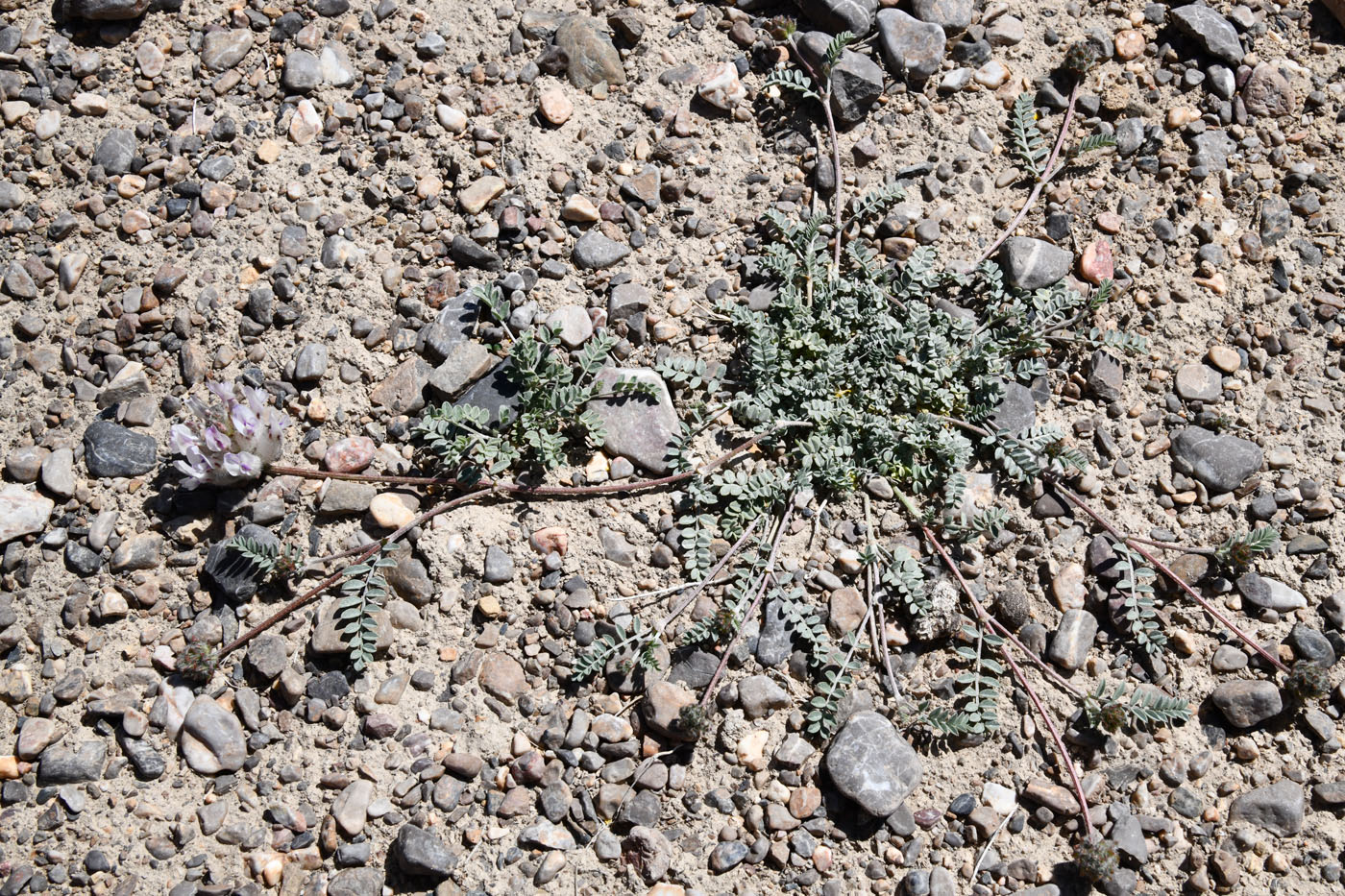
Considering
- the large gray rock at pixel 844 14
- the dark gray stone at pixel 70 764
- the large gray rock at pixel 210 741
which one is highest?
the large gray rock at pixel 844 14

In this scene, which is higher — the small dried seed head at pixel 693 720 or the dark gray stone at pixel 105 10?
the dark gray stone at pixel 105 10

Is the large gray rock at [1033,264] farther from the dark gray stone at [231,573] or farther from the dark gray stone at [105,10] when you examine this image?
the dark gray stone at [105,10]

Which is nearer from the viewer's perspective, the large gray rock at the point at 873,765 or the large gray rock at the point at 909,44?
the large gray rock at the point at 873,765

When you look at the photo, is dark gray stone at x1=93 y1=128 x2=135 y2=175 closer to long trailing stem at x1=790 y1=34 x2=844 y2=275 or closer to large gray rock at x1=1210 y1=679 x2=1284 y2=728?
long trailing stem at x1=790 y1=34 x2=844 y2=275

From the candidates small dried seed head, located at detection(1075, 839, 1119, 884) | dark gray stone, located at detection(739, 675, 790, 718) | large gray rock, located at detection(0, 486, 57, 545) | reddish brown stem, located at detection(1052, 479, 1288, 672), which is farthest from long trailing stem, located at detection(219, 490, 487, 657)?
small dried seed head, located at detection(1075, 839, 1119, 884)

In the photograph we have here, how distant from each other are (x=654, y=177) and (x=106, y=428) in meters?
2.25

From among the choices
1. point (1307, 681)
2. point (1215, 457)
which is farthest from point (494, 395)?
point (1307, 681)

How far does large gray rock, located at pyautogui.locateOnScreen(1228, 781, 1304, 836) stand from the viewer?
10.4 ft

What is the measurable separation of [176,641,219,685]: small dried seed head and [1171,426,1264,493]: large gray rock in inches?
135

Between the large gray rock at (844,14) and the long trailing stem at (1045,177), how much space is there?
2.92ft

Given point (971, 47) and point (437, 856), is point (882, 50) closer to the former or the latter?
point (971, 47)

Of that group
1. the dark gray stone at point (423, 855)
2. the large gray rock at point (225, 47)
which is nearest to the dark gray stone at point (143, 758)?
the dark gray stone at point (423, 855)

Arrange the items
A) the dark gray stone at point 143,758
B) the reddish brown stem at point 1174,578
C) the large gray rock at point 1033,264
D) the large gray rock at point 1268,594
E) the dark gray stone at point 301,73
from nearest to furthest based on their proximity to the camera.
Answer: the dark gray stone at point 143,758
the reddish brown stem at point 1174,578
the large gray rock at point 1268,594
the large gray rock at point 1033,264
the dark gray stone at point 301,73

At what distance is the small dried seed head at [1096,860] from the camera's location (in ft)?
9.71
